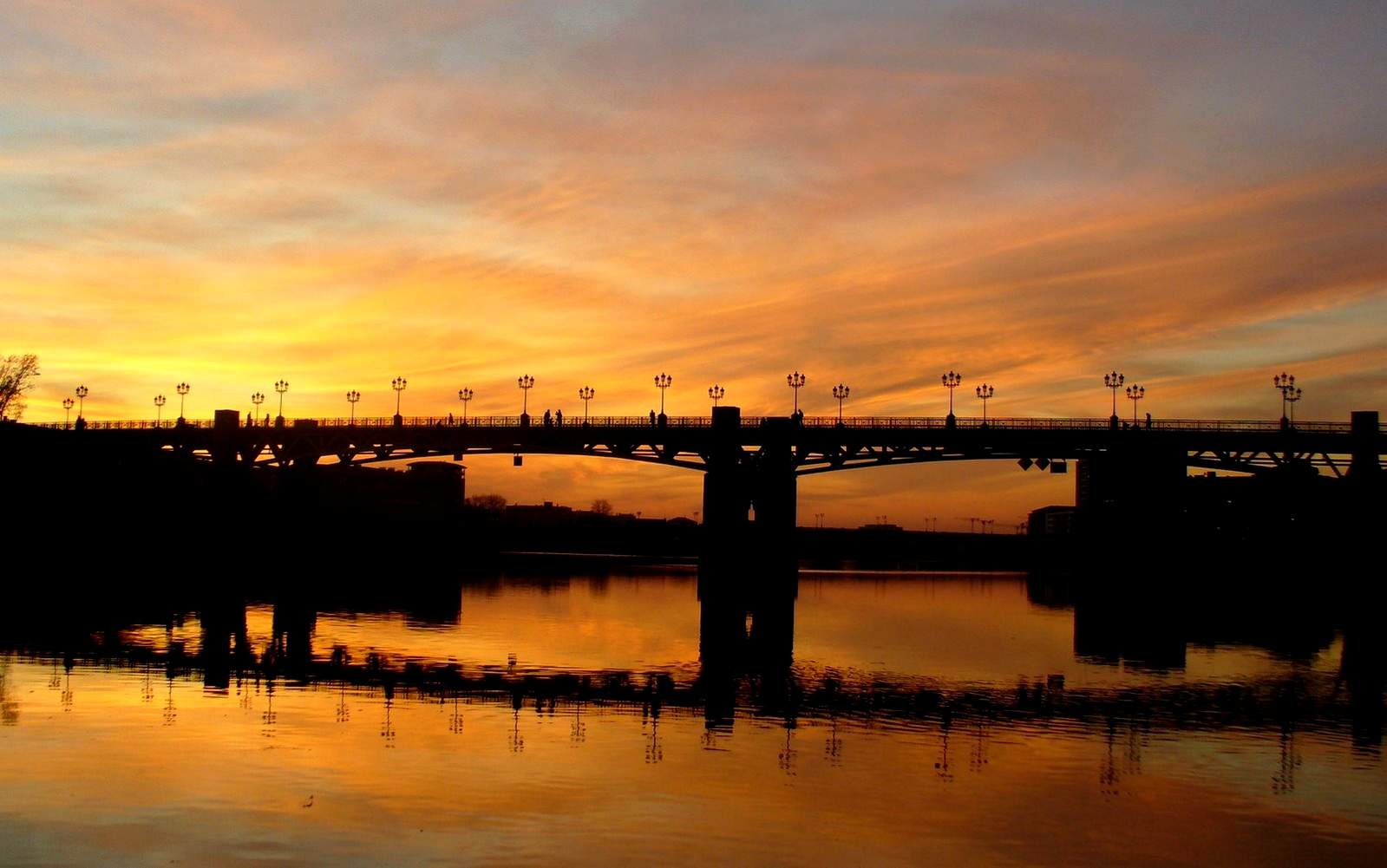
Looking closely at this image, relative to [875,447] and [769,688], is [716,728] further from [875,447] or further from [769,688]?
[875,447]

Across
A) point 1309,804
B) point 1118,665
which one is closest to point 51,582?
point 1118,665

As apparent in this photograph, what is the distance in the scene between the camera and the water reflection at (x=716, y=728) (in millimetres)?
21812

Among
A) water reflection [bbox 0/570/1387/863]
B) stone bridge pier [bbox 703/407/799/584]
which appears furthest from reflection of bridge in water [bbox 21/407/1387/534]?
water reflection [bbox 0/570/1387/863]

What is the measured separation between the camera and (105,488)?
117875 millimetres

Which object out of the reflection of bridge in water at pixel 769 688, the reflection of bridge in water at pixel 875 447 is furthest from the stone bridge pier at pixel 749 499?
the reflection of bridge in water at pixel 769 688

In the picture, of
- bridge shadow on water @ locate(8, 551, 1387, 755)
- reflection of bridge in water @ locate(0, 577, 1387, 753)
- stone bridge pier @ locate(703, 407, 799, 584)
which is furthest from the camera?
stone bridge pier @ locate(703, 407, 799, 584)

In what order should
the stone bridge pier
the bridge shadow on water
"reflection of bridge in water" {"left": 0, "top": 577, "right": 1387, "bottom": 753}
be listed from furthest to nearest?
the stone bridge pier, the bridge shadow on water, "reflection of bridge in water" {"left": 0, "top": 577, "right": 1387, "bottom": 753}

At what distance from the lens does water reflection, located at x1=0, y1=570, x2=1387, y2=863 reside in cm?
2181

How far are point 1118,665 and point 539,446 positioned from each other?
→ 69882mm

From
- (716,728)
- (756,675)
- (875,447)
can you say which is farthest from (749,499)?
(716,728)

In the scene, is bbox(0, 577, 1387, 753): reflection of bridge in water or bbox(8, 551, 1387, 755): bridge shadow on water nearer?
bbox(0, 577, 1387, 753): reflection of bridge in water

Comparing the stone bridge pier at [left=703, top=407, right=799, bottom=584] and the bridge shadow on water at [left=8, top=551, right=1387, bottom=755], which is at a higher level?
the stone bridge pier at [left=703, top=407, right=799, bottom=584]

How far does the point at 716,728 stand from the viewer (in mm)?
31172

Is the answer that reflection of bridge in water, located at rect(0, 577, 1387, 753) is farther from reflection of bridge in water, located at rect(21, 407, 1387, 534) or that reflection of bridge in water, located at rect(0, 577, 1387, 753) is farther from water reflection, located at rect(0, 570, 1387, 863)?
reflection of bridge in water, located at rect(21, 407, 1387, 534)
